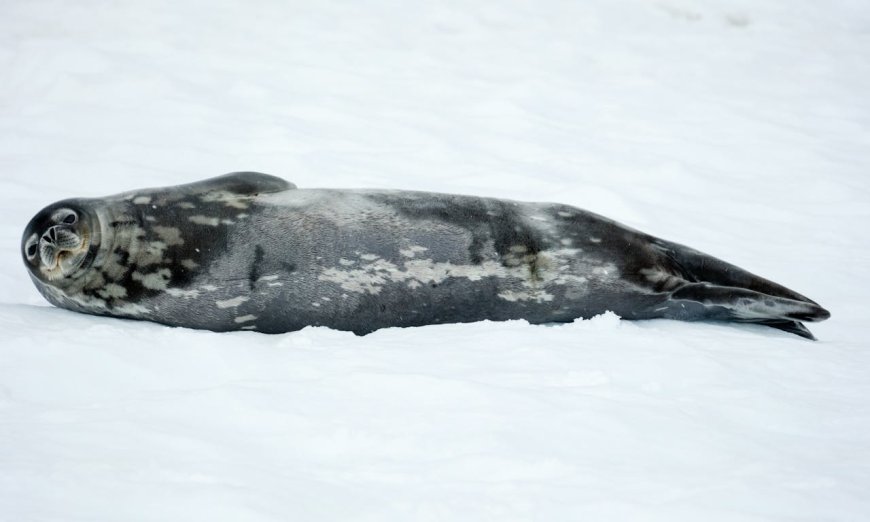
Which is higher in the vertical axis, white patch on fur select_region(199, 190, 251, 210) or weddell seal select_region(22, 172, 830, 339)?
white patch on fur select_region(199, 190, 251, 210)

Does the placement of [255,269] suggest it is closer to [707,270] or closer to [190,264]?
[190,264]

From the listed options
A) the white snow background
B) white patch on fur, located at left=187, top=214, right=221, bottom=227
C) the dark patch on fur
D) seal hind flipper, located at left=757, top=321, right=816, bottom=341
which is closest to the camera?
the white snow background

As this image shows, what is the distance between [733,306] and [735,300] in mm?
25

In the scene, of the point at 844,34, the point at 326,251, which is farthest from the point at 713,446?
the point at 844,34

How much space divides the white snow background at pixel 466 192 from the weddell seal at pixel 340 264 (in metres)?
0.12

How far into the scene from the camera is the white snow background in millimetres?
1841

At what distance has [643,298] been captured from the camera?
3.21m

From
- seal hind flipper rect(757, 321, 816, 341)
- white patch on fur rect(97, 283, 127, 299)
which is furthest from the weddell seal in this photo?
seal hind flipper rect(757, 321, 816, 341)

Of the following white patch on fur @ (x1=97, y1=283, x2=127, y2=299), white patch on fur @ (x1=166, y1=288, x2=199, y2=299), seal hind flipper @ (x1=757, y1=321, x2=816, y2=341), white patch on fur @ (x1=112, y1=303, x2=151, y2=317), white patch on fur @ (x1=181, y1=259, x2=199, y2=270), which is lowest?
white patch on fur @ (x1=112, y1=303, x2=151, y2=317)

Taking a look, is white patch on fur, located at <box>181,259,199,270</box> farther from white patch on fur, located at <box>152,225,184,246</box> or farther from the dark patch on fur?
the dark patch on fur

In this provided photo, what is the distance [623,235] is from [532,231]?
0.39 metres

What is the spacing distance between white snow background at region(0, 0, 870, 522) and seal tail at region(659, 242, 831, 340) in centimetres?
9

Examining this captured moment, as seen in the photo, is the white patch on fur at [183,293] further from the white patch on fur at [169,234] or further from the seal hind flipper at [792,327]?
the seal hind flipper at [792,327]

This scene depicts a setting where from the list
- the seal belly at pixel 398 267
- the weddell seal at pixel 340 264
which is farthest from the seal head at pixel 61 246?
the seal belly at pixel 398 267
